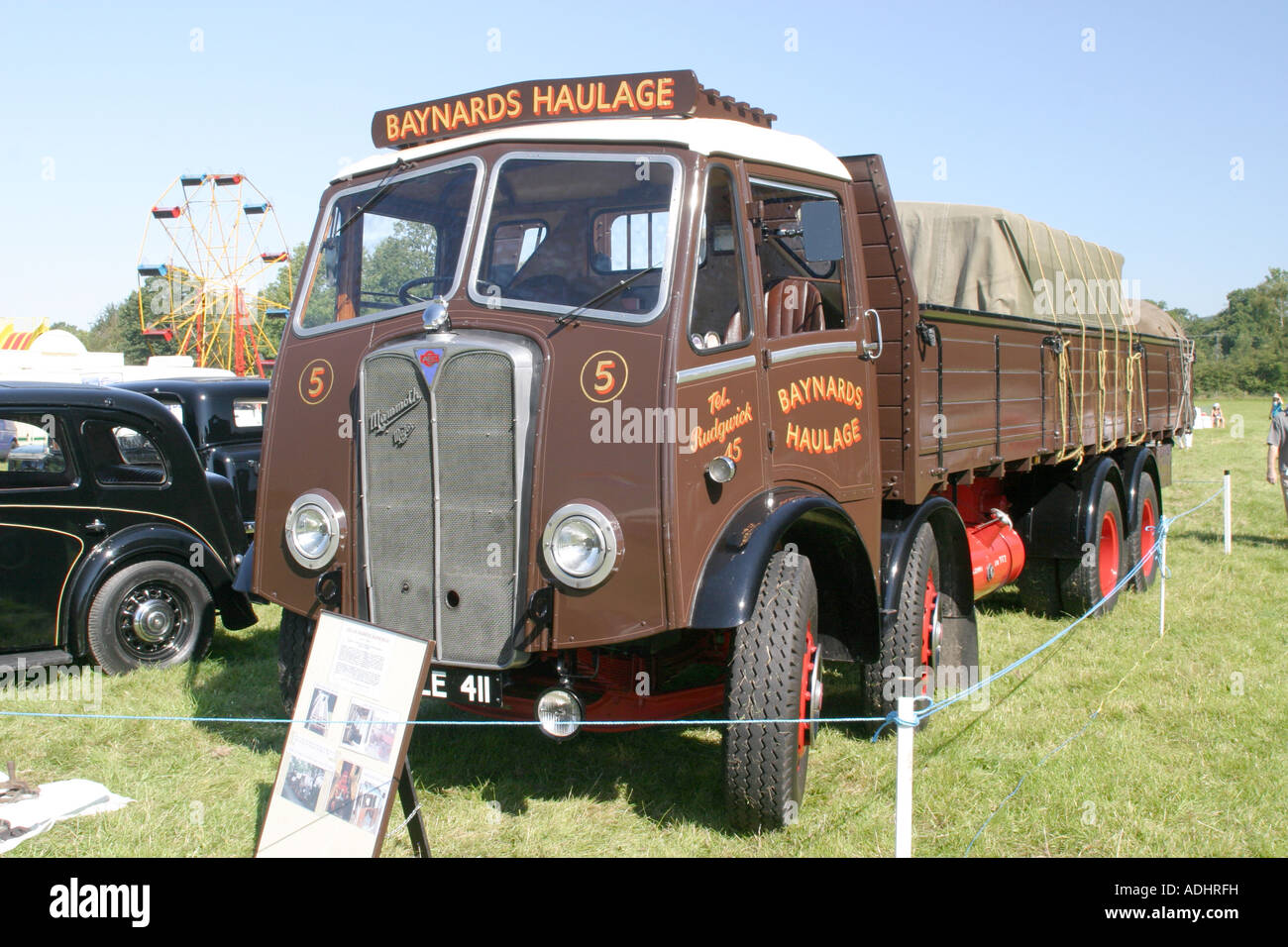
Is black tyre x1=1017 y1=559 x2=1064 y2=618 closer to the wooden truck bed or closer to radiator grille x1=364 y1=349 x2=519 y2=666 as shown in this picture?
the wooden truck bed

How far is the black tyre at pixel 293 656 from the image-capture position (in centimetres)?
500

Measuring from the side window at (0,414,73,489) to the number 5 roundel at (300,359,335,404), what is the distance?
123 inches

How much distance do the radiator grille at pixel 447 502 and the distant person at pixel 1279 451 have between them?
1152 centimetres

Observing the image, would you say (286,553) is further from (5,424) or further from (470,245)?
(5,424)

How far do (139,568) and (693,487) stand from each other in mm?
4659

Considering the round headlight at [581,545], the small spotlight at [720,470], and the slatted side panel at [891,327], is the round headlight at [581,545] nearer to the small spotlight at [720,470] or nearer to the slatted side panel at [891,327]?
the small spotlight at [720,470]

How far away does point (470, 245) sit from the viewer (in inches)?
→ 173

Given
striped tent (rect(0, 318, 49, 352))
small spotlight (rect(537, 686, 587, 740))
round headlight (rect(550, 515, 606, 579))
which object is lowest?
small spotlight (rect(537, 686, 587, 740))

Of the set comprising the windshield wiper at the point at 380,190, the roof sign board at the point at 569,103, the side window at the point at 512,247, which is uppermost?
the roof sign board at the point at 569,103

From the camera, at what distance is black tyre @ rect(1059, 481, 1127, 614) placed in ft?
28.3

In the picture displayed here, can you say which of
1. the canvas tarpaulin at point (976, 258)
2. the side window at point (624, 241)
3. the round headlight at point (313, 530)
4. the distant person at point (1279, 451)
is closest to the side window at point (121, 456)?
the round headlight at point (313, 530)

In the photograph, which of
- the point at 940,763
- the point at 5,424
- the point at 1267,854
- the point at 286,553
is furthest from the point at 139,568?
the point at 1267,854

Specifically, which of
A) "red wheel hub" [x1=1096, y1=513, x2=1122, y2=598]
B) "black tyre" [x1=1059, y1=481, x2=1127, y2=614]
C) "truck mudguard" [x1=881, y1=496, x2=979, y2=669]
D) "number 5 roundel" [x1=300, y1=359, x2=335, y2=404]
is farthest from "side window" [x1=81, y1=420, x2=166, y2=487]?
"red wheel hub" [x1=1096, y1=513, x2=1122, y2=598]
